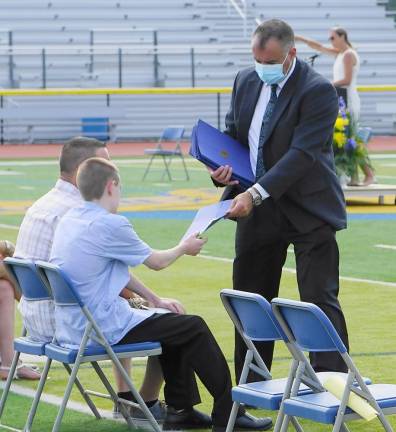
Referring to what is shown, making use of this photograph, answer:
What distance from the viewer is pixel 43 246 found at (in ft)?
24.7

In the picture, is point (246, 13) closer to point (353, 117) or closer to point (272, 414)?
point (353, 117)

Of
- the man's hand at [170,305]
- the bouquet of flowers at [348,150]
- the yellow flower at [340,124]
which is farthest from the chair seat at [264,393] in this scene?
the bouquet of flowers at [348,150]

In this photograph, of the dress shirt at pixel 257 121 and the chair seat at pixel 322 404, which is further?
the dress shirt at pixel 257 121

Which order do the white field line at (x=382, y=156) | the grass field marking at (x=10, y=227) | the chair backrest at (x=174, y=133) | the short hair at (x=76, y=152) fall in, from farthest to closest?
the white field line at (x=382, y=156) → the chair backrest at (x=174, y=133) → the grass field marking at (x=10, y=227) → the short hair at (x=76, y=152)

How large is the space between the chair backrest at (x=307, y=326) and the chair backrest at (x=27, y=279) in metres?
1.56

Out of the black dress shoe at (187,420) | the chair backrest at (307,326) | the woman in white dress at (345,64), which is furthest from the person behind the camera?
the woman in white dress at (345,64)

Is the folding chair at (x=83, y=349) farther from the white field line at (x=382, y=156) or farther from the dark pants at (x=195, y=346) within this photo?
the white field line at (x=382, y=156)

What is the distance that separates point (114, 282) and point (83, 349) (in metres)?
0.41

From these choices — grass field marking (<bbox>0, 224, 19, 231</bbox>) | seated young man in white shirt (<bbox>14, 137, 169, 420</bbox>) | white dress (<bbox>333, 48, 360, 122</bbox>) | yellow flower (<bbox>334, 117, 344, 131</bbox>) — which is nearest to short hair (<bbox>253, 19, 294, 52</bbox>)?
seated young man in white shirt (<bbox>14, 137, 169, 420</bbox>)

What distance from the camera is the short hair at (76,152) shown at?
24.5ft

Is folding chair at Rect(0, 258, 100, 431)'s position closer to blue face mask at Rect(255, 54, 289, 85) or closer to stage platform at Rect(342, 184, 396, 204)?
blue face mask at Rect(255, 54, 289, 85)

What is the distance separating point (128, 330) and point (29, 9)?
36059 millimetres

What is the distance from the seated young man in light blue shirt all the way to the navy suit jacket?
73 cm

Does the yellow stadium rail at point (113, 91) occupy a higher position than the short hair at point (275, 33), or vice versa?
the short hair at point (275, 33)
